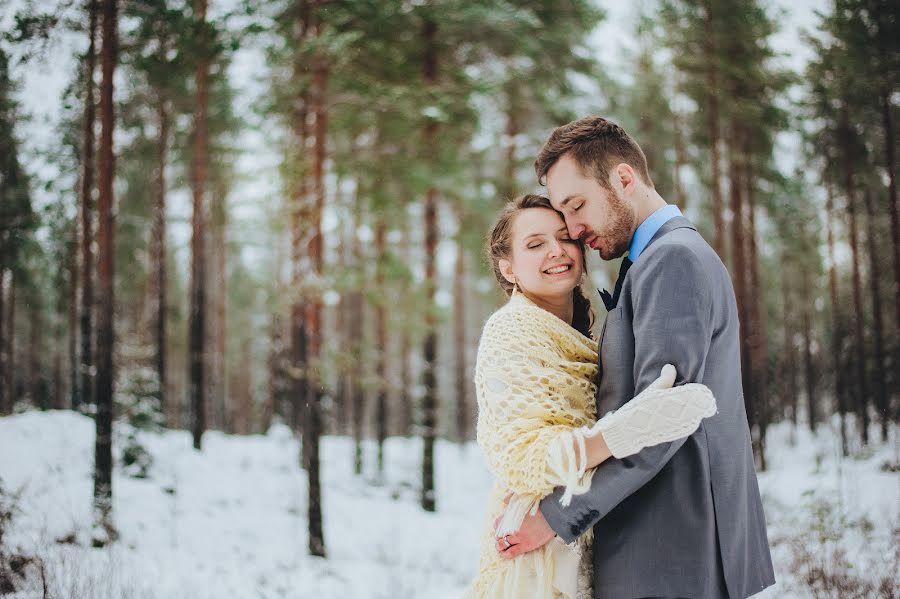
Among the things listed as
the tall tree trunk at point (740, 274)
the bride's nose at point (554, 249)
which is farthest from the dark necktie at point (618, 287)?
the tall tree trunk at point (740, 274)

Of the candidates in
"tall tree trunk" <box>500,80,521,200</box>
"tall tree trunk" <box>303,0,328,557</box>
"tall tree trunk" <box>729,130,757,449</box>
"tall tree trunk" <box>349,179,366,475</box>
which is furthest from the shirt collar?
"tall tree trunk" <box>500,80,521,200</box>

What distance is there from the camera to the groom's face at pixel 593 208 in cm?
218

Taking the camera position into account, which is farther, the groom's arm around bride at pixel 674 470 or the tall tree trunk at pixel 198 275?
the tall tree trunk at pixel 198 275

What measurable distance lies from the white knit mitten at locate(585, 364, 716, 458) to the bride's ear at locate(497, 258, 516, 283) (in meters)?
1.03

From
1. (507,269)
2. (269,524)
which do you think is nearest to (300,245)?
(269,524)

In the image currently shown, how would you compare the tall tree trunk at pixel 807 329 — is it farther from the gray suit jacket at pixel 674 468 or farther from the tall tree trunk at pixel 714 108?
the gray suit jacket at pixel 674 468

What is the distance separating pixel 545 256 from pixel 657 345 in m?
0.78

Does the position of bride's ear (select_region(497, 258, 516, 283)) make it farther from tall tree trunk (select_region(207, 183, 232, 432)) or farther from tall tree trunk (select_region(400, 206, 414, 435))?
tall tree trunk (select_region(207, 183, 232, 432))

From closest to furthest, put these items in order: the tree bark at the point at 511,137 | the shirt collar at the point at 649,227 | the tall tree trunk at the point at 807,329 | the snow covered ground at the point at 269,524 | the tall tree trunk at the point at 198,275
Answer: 1. the shirt collar at the point at 649,227
2. the snow covered ground at the point at 269,524
3. the tall tree trunk at the point at 198,275
4. the tree bark at the point at 511,137
5. the tall tree trunk at the point at 807,329

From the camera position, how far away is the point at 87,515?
6723mm

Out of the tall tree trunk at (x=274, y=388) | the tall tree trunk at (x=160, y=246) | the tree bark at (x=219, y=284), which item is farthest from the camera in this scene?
the tree bark at (x=219, y=284)

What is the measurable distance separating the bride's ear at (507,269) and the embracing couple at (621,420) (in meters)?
0.22

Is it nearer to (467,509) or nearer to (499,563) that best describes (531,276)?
(499,563)

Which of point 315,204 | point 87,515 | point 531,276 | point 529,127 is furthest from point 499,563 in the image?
point 529,127
